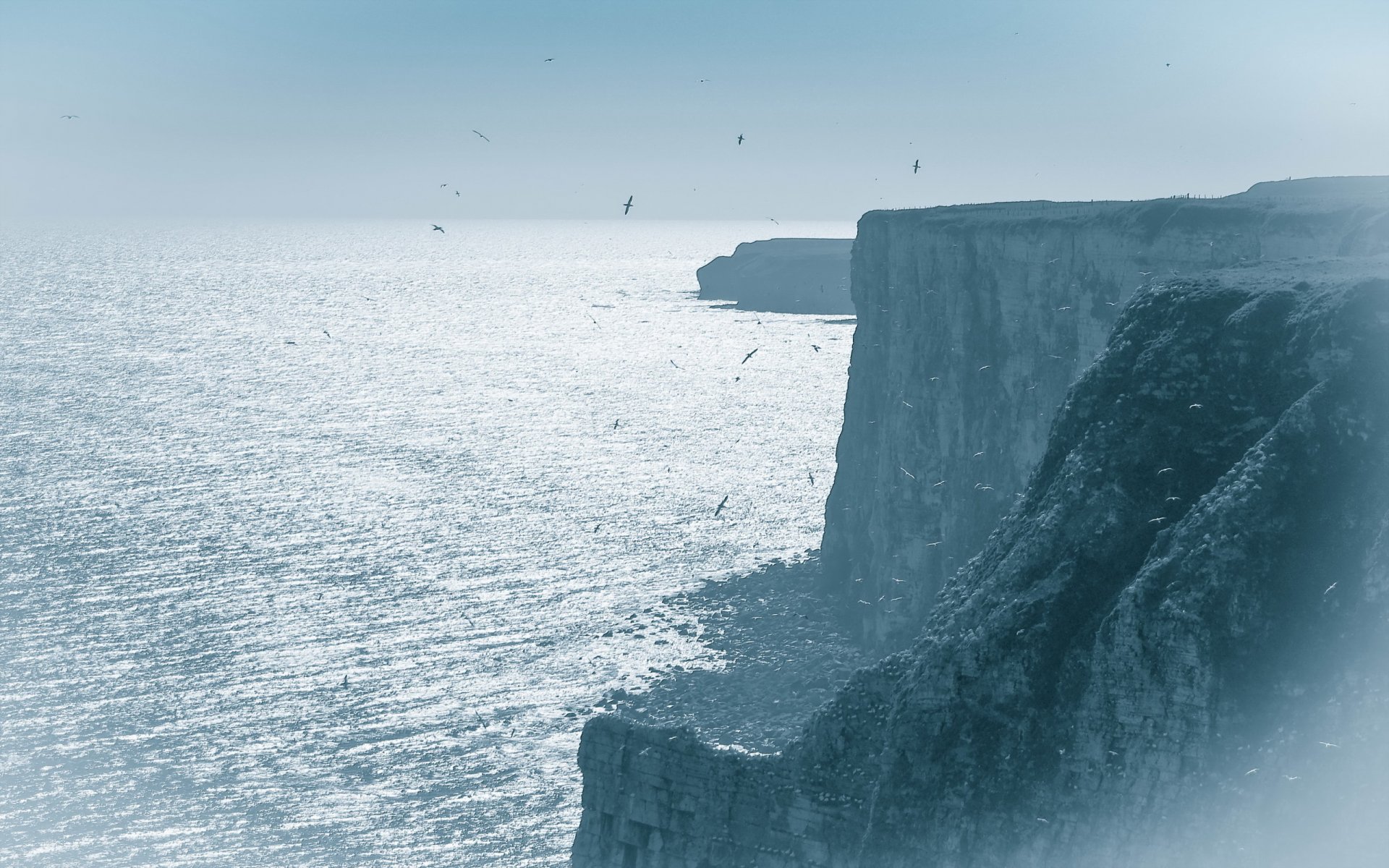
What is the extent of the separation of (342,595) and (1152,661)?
51.1 m

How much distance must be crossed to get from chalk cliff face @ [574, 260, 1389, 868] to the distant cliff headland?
0.12 ft

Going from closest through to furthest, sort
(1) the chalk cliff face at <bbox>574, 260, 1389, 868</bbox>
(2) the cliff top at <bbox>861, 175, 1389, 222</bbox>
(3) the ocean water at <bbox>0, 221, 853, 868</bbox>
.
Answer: (1) the chalk cliff face at <bbox>574, 260, 1389, 868</bbox> < (3) the ocean water at <bbox>0, 221, 853, 868</bbox> < (2) the cliff top at <bbox>861, 175, 1389, 222</bbox>

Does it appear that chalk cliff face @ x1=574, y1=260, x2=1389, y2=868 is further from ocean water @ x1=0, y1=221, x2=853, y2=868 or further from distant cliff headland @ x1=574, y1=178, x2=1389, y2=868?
ocean water @ x1=0, y1=221, x2=853, y2=868

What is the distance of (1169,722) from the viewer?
1981cm

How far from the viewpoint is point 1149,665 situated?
20.0 metres

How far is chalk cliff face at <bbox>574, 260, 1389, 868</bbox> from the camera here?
62.5 ft

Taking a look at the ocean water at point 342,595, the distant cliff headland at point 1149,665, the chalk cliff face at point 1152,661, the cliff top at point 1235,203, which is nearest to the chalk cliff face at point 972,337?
the cliff top at point 1235,203

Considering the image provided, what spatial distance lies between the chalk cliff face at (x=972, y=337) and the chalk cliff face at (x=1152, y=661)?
71.8 ft

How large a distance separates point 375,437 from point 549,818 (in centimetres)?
7084

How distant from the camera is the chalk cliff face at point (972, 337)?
1895 inches

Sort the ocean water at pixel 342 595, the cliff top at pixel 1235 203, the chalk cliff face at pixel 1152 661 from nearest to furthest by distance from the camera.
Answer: the chalk cliff face at pixel 1152 661 → the ocean water at pixel 342 595 → the cliff top at pixel 1235 203

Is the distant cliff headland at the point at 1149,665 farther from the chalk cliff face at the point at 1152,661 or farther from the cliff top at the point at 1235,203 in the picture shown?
the cliff top at the point at 1235,203

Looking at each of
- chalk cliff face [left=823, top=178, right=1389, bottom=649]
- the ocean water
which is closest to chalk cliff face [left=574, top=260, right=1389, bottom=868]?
the ocean water

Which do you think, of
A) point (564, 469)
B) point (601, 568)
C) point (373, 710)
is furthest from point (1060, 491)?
point (564, 469)
